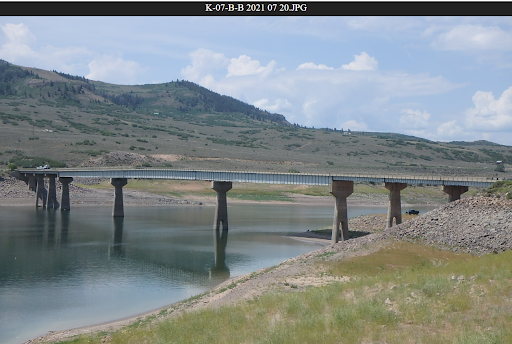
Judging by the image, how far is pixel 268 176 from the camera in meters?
68.4

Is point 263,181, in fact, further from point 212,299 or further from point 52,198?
point 52,198

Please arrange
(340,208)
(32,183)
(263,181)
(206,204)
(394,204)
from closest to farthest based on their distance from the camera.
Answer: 1. (394,204)
2. (340,208)
3. (263,181)
4. (32,183)
5. (206,204)

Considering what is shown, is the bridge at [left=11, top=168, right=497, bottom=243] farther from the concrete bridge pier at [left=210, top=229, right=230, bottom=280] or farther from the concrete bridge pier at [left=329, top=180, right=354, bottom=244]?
the concrete bridge pier at [left=210, top=229, right=230, bottom=280]

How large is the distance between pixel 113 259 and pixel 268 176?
82.9ft

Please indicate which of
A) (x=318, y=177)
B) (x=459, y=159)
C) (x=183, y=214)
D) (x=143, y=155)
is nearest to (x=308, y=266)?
(x=318, y=177)

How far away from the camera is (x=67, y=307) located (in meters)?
31.6

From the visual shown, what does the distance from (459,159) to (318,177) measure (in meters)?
130

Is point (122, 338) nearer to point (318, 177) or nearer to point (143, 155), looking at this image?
point (318, 177)

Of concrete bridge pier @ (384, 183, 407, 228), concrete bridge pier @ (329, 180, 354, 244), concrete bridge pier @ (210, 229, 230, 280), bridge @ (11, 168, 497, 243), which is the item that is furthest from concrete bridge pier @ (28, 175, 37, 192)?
concrete bridge pier @ (384, 183, 407, 228)

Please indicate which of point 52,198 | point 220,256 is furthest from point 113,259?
point 52,198

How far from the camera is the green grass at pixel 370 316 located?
1780cm

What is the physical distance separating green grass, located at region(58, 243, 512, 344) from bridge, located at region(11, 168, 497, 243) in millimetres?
26959

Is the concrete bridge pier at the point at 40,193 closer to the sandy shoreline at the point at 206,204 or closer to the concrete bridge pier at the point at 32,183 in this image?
the sandy shoreline at the point at 206,204

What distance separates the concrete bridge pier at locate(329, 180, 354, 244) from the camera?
57656mm
